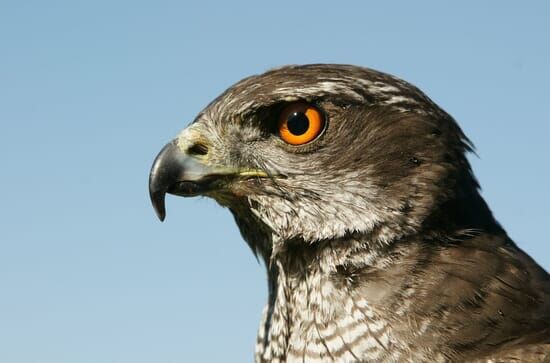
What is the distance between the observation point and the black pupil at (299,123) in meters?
5.97

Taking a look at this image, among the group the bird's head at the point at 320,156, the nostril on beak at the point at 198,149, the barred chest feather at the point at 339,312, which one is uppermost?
the nostril on beak at the point at 198,149

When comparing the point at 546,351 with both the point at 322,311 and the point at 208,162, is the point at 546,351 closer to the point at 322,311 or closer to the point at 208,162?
the point at 322,311

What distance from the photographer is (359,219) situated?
220 inches

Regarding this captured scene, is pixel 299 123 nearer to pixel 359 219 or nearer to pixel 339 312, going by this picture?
pixel 359 219

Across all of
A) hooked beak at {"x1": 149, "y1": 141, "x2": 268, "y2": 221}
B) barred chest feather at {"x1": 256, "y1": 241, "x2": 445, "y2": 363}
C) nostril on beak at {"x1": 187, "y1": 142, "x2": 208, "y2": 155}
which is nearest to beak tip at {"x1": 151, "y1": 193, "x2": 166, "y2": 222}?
hooked beak at {"x1": 149, "y1": 141, "x2": 268, "y2": 221}

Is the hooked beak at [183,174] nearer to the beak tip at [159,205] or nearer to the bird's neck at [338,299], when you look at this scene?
the beak tip at [159,205]

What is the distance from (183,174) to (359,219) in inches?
46.6

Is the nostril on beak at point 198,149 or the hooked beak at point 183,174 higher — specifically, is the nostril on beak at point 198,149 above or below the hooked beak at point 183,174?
above

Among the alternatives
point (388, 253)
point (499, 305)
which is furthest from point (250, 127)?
point (499, 305)

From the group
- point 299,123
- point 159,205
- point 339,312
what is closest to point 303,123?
point 299,123

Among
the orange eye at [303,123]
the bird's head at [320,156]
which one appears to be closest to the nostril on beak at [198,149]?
the bird's head at [320,156]

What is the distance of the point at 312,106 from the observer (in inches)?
236

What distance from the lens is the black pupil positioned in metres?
5.97

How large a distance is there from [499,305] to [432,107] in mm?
1352
